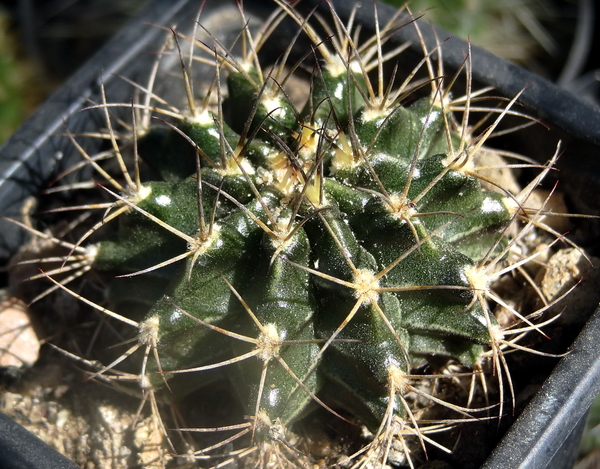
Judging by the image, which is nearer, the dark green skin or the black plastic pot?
the dark green skin

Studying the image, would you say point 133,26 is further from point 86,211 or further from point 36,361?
point 36,361

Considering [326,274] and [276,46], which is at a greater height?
[276,46]

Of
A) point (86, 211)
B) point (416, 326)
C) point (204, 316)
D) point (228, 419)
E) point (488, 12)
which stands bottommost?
point (228, 419)

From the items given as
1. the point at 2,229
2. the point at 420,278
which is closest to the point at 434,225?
the point at 420,278

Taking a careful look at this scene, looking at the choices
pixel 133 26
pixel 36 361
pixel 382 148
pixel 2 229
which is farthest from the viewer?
pixel 133 26

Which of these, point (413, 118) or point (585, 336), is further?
point (413, 118)

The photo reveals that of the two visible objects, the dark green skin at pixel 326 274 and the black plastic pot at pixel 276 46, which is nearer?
the dark green skin at pixel 326 274

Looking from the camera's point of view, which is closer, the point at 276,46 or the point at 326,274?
the point at 326,274

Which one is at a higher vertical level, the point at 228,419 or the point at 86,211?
the point at 86,211
